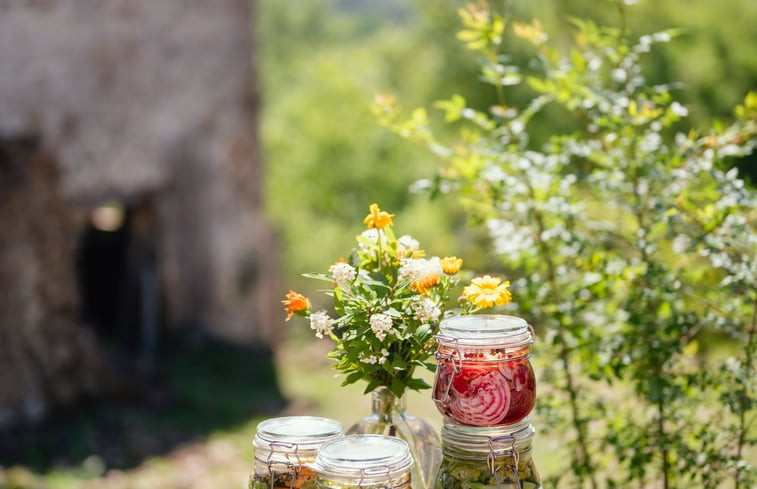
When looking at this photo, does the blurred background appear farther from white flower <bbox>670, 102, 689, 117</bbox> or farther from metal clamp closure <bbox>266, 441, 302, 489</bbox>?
metal clamp closure <bbox>266, 441, 302, 489</bbox>

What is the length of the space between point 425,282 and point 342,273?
157 mm

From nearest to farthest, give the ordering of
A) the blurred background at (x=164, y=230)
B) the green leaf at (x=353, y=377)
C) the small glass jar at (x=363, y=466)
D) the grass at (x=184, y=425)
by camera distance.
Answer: the small glass jar at (x=363, y=466)
the green leaf at (x=353, y=377)
the grass at (x=184, y=425)
the blurred background at (x=164, y=230)

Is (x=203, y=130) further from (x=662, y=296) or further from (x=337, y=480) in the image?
(x=337, y=480)

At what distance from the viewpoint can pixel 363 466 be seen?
149cm

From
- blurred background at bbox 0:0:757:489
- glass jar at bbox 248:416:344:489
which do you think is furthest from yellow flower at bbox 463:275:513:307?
blurred background at bbox 0:0:757:489

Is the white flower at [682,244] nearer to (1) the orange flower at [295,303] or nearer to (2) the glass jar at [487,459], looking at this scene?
(2) the glass jar at [487,459]

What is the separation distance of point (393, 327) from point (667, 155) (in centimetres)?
109

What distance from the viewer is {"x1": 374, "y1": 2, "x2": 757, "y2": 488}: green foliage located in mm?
2312

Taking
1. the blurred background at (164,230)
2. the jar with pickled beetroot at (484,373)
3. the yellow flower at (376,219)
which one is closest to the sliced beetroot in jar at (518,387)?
the jar with pickled beetroot at (484,373)

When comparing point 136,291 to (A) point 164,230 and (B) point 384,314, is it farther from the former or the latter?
(B) point 384,314

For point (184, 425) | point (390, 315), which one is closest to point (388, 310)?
point (390, 315)

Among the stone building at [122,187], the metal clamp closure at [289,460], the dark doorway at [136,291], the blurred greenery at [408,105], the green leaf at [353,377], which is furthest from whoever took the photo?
the blurred greenery at [408,105]

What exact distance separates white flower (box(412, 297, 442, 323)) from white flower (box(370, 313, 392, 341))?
75 mm

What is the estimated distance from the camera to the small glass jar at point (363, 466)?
4.88 ft
